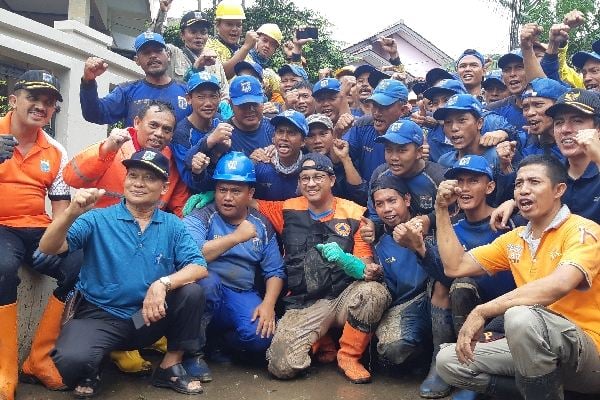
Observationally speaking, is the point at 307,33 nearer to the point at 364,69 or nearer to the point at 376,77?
the point at 364,69

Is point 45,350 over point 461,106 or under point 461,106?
under

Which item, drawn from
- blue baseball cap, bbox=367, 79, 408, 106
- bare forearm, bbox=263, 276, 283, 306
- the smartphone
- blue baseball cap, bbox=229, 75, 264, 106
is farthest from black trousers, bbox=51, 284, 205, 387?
the smartphone

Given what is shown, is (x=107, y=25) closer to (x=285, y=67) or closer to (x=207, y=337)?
(x=285, y=67)

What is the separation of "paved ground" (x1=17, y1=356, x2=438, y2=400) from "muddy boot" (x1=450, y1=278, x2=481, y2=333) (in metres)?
0.62

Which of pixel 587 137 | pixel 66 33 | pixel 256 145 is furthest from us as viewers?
pixel 66 33

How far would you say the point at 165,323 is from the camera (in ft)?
14.5

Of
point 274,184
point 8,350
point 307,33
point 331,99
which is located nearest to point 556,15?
point 307,33

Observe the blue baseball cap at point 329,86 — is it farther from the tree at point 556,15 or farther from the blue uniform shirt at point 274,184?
the tree at point 556,15

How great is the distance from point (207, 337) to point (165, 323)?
2.60 feet

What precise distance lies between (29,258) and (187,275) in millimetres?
1226

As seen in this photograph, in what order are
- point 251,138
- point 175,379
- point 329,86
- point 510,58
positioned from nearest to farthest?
point 175,379 → point 251,138 → point 510,58 → point 329,86

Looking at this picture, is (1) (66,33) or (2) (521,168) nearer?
(2) (521,168)

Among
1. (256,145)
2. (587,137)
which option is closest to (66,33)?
(256,145)

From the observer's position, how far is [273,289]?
5078 mm
